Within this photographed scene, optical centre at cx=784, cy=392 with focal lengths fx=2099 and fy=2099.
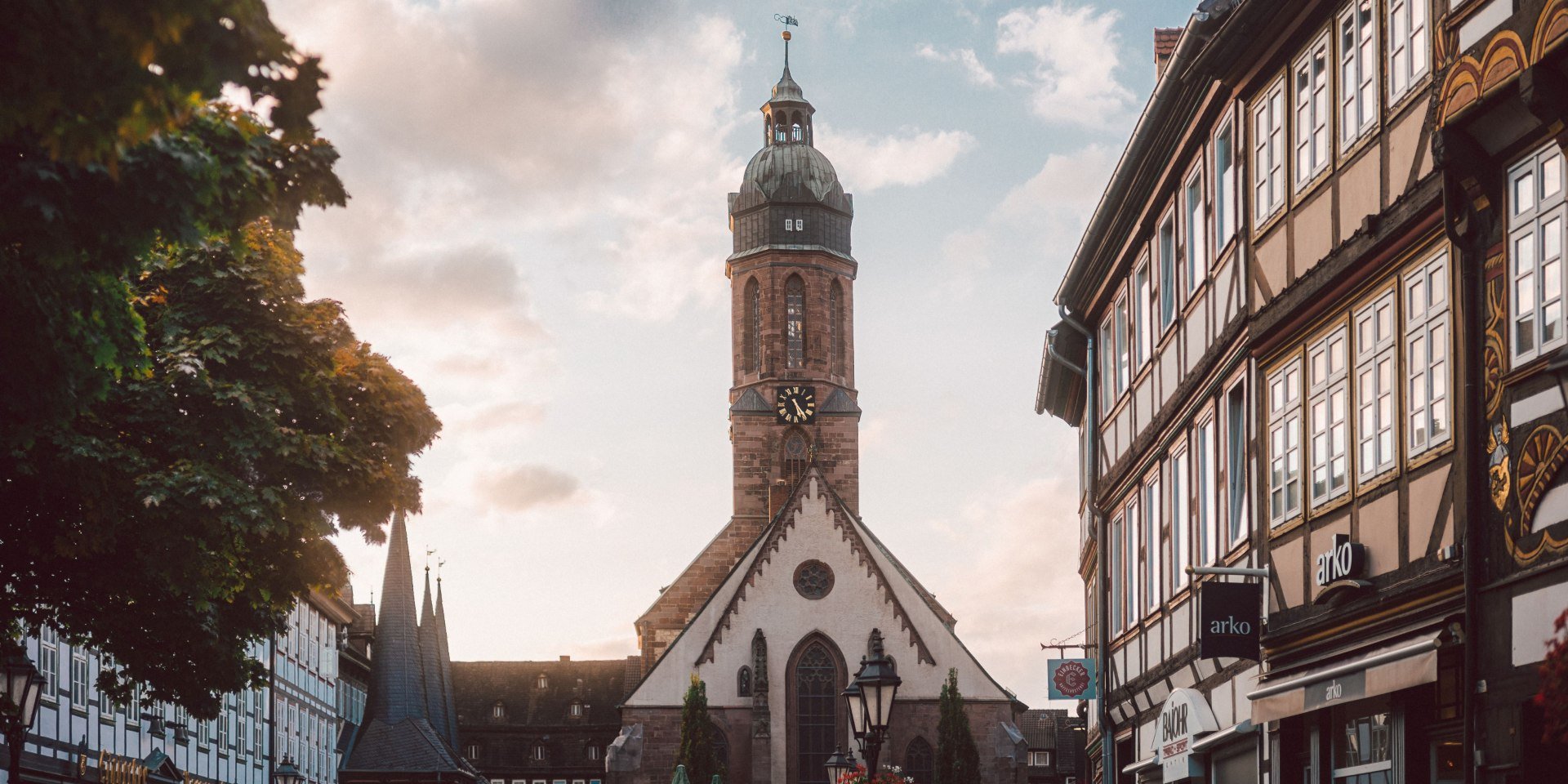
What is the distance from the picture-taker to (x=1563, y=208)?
10.3 m

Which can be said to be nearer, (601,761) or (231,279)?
(231,279)

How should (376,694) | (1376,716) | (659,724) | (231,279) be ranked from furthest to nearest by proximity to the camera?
(376,694)
(659,724)
(231,279)
(1376,716)

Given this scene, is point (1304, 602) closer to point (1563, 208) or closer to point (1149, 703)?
point (1563, 208)

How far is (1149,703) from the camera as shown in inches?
872

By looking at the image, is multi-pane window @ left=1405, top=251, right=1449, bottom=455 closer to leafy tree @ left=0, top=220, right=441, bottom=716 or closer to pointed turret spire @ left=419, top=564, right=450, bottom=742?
leafy tree @ left=0, top=220, right=441, bottom=716

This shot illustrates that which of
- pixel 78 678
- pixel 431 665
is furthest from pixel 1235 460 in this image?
pixel 431 665

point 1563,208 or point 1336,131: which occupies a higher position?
point 1336,131

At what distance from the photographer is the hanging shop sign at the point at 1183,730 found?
722 inches

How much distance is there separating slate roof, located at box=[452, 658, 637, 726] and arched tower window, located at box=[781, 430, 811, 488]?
20.7m

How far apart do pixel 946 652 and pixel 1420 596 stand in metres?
58.2

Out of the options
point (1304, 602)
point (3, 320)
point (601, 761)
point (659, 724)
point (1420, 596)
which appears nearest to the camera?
point (3, 320)

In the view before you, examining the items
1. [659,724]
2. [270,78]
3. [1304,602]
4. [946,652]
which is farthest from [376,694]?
[270,78]

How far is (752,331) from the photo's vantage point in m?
87.4

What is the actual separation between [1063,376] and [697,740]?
123ft
